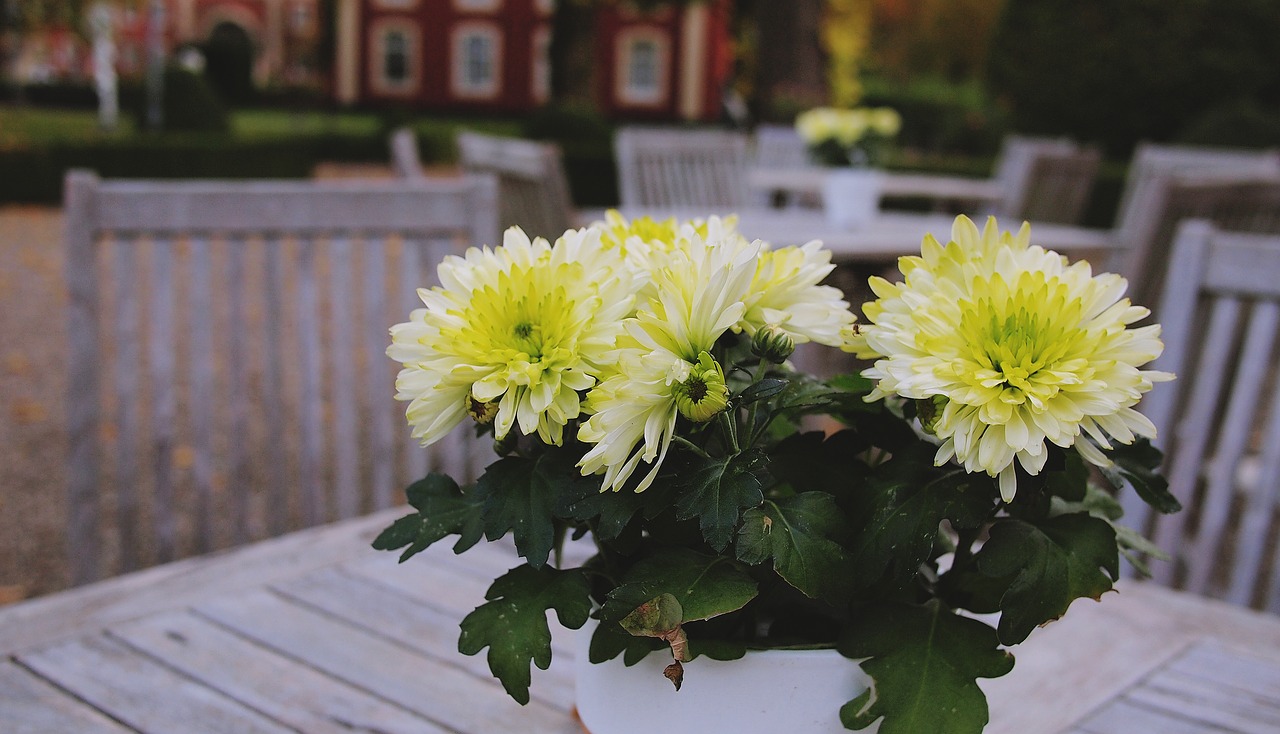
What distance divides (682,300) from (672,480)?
10cm

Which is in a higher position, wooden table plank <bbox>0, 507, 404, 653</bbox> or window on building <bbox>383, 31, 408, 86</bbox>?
window on building <bbox>383, 31, 408, 86</bbox>

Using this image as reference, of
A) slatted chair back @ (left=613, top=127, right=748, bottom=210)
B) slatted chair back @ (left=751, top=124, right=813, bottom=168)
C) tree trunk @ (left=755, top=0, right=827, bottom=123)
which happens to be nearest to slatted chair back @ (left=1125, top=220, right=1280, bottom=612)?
slatted chair back @ (left=613, top=127, right=748, bottom=210)

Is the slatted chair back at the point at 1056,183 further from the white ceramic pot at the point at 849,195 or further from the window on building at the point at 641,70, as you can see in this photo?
the window on building at the point at 641,70

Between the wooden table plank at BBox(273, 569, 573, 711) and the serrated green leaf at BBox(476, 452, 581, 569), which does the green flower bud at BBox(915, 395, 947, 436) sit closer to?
the serrated green leaf at BBox(476, 452, 581, 569)

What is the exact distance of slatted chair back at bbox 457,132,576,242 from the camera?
8.66 feet

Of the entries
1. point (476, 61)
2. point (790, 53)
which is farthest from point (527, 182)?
point (476, 61)

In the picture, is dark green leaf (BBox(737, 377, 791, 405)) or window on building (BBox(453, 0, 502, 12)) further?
window on building (BBox(453, 0, 502, 12))

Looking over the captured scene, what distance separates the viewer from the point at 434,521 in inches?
28.5

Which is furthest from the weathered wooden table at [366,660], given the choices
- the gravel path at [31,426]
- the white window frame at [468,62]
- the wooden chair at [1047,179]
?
the white window frame at [468,62]

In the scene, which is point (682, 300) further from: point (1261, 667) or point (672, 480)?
point (1261, 667)

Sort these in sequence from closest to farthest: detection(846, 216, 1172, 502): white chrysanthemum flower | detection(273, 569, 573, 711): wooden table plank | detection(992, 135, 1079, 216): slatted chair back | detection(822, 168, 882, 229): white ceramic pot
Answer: detection(846, 216, 1172, 502): white chrysanthemum flower < detection(273, 569, 573, 711): wooden table plank < detection(822, 168, 882, 229): white ceramic pot < detection(992, 135, 1079, 216): slatted chair back

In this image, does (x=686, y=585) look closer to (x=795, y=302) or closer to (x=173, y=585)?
(x=795, y=302)

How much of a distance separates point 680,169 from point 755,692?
4.12 m

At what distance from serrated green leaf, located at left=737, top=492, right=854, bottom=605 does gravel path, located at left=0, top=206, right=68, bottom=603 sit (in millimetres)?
2943
